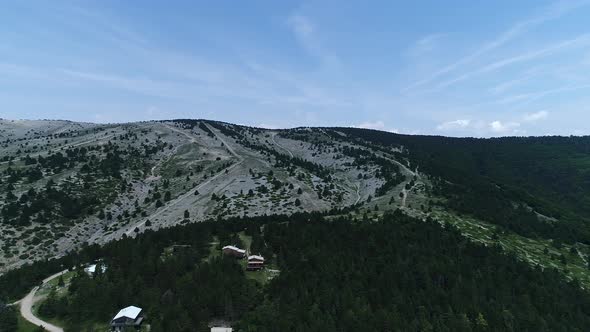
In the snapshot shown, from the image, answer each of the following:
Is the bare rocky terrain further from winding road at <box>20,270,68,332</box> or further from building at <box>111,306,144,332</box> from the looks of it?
building at <box>111,306,144,332</box>

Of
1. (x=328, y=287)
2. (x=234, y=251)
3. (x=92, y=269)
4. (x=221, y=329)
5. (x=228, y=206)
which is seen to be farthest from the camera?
(x=228, y=206)

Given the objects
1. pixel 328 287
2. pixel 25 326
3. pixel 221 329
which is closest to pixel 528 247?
pixel 328 287

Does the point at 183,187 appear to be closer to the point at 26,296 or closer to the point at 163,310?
the point at 26,296

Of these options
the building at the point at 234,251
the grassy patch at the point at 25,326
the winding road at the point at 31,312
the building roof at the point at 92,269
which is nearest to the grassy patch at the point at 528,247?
the building at the point at 234,251

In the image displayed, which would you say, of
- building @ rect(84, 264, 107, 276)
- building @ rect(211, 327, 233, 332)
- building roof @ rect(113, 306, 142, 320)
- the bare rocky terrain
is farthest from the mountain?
building roof @ rect(113, 306, 142, 320)

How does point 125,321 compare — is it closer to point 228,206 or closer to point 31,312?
point 31,312

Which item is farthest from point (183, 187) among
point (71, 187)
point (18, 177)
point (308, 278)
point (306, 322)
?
point (306, 322)
